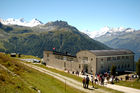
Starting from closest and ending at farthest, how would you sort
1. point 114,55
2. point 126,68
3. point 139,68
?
point 139,68, point 114,55, point 126,68

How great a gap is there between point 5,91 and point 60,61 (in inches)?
2600

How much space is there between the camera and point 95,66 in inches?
2601

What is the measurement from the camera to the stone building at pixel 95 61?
67.0m

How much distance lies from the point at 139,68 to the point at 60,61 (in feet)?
141

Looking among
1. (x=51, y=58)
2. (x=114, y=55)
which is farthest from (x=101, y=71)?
(x=51, y=58)

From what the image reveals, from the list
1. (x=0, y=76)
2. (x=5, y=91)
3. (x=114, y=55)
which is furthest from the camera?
(x=114, y=55)

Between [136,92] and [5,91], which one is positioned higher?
[5,91]

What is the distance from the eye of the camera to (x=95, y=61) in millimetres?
65875

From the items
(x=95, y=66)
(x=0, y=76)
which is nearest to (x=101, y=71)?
(x=95, y=66)

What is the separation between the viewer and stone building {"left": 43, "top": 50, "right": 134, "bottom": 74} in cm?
Answer: 6700

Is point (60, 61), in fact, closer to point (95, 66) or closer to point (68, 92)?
point (95, 66)

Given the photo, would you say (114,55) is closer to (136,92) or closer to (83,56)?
(83,56)

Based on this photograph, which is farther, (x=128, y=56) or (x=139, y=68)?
(x=128, y=56)

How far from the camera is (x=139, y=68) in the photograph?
150 feet
